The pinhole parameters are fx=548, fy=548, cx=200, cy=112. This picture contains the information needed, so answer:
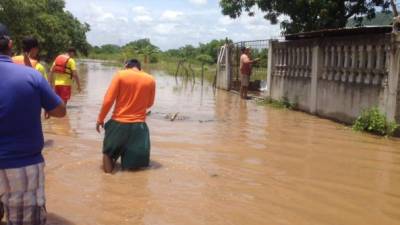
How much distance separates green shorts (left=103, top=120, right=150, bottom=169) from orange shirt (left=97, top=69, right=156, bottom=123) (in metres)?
0.10

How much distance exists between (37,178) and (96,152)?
4.58 m

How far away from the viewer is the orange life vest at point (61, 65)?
1119 centimetres

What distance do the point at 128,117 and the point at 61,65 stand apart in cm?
480

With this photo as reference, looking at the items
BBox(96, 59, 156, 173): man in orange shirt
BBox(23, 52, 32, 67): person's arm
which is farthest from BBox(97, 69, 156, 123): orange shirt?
BBox(23, 52, 32, 67): person's arm

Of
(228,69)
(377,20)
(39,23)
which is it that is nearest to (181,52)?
(39,23)

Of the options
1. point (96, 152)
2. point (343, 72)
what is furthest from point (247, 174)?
point (343, 72)

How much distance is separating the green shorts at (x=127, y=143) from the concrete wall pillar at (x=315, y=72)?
7.36 m

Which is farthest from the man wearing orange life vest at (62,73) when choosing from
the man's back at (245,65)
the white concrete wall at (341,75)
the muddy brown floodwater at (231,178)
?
the man's back at (245,65)

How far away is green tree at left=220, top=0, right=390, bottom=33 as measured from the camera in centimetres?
1576

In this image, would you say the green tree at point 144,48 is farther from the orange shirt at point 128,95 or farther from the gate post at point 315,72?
the orange shirt at point 128,95

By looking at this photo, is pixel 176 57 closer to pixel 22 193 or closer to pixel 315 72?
pixel 315 72

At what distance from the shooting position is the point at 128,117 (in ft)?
22.9

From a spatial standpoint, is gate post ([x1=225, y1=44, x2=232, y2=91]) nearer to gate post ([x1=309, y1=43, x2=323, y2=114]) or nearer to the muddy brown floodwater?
gate post ([x1=309, y1=43, x2=323, y2=114])

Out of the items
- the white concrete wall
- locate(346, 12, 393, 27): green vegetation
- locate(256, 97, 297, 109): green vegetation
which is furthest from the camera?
locate(346, 12, 393, 27): green vegetation
